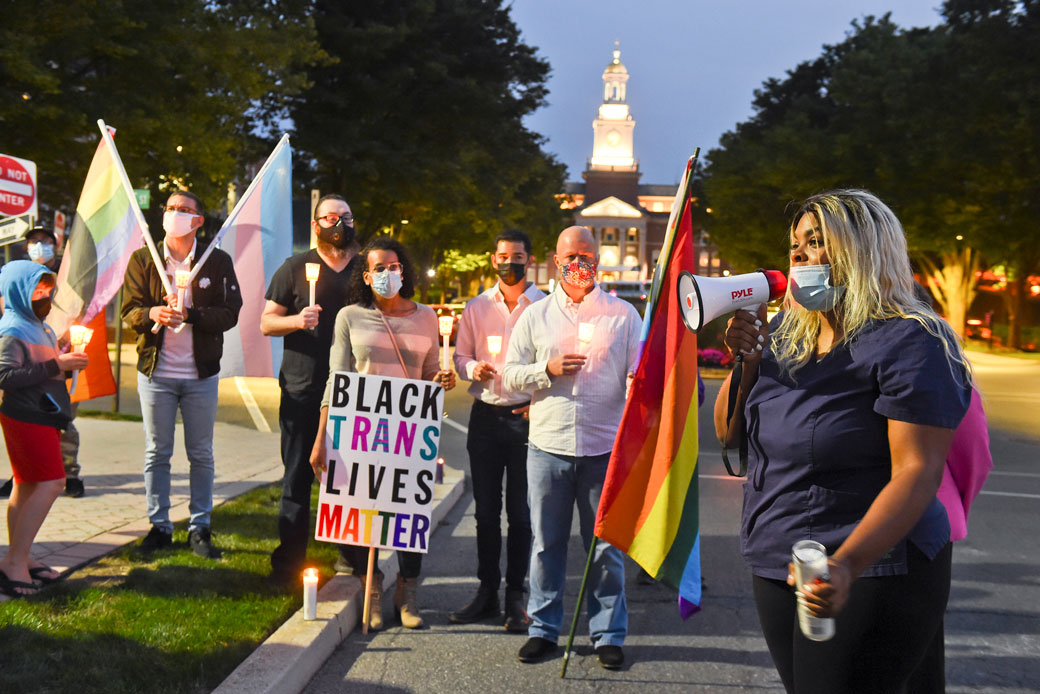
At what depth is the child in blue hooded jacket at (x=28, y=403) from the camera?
16.6ft

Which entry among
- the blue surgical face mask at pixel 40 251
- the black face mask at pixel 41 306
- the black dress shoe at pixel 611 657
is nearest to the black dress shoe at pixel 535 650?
the black dress shoe at pixel 611 657

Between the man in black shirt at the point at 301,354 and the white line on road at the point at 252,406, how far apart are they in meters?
5.80

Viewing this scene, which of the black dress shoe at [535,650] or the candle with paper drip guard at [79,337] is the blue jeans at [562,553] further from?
the candle with paper drip guard at [79,337]

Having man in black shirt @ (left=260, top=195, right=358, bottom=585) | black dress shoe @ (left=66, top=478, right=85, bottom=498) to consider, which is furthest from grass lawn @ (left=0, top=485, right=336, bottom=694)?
black dress shoe @ (left=66, top=478, right=85, bottom=498)

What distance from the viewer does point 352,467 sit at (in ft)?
17.3

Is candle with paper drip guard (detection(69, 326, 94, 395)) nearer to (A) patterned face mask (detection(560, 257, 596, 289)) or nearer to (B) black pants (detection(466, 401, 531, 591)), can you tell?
(B) black pants (detection(466, 401, 531, 591))

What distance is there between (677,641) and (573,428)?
126 cm

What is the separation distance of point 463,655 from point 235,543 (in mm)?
2072

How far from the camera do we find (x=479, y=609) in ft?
18.1

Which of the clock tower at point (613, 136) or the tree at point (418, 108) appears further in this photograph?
the clock tower at point (613, 136)

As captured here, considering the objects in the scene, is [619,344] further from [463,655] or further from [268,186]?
[268,186]

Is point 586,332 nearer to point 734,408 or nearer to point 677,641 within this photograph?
point 677,641

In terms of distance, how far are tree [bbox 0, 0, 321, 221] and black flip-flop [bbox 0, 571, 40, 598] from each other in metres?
11.2

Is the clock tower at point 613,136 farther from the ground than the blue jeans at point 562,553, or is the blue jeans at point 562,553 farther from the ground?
the clock tower at point 613,136
